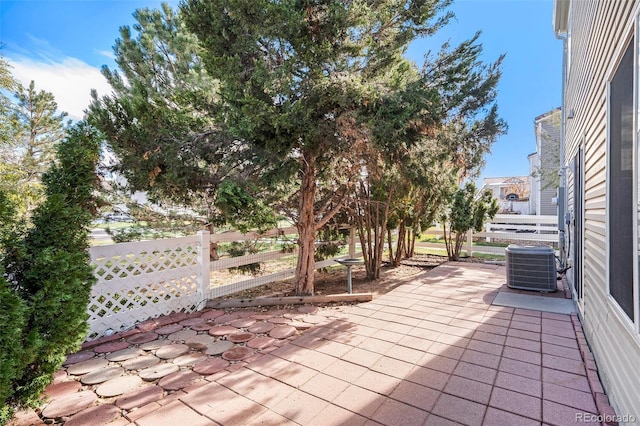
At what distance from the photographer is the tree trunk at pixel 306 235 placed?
5301 mm

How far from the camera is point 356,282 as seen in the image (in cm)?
685

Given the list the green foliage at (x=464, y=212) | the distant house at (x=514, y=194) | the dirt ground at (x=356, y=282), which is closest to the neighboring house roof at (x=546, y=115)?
the distant house at (x=514, y=194)

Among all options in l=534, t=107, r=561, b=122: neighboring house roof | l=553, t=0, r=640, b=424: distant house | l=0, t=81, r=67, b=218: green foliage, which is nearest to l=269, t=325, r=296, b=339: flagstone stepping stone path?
l=553, t=0, r=640, b=424: distant house

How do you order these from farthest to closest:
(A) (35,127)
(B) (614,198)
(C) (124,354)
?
1. (A) (35,127)
2. (C) (124,354)
3. (B) (614,198)

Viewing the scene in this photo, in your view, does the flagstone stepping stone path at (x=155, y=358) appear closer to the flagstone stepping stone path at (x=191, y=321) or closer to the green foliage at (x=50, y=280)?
the flagstone stepping stone path at (x=191, y=321)

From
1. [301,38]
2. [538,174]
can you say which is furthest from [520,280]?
[538,174]

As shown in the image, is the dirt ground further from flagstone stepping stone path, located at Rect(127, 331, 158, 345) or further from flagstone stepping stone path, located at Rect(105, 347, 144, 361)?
flagstone stepping stone path, located at Rect(105, 347, 144, 361)

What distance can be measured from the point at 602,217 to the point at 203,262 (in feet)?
15.7

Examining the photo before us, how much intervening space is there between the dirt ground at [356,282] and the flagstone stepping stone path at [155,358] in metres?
1.32

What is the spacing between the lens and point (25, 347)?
193 centimetres

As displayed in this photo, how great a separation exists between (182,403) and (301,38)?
4310 mm

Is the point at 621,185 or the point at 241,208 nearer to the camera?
the point at 621,185

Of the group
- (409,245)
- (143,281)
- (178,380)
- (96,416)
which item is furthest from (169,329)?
(409,245)

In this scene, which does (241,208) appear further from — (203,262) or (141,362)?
(141,362)
